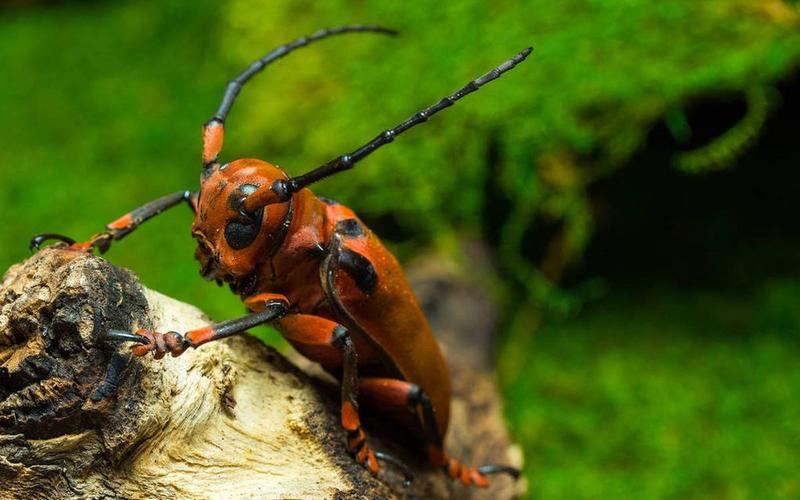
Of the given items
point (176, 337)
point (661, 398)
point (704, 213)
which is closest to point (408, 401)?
point (176, 337)

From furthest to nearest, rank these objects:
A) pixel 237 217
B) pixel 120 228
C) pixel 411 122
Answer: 1. pixel 120 228
2. pixel 237 217
3. pixel 411 122

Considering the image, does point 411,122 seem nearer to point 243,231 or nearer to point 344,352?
point 243,231

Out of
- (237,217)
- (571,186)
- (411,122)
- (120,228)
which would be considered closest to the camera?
(411,122)

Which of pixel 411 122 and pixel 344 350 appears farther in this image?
pixel 344 350

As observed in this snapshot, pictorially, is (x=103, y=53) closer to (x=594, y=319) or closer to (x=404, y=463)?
(x=594, y=319)

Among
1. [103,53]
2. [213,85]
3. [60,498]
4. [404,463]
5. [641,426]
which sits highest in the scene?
[103,53]

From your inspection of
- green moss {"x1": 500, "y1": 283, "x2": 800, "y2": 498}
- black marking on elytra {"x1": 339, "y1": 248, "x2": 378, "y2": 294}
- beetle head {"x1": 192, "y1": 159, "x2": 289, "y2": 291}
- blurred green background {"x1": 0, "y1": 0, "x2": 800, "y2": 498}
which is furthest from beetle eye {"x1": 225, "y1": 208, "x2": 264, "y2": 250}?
green moss {"x1": 500, "y1": 283, "x2": 800, "y2": 498}

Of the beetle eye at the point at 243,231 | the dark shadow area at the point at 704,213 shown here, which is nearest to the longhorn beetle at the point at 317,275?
the beetle eye at the point at 243,231

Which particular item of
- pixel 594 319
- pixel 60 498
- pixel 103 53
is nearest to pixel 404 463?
pixel 60 498
